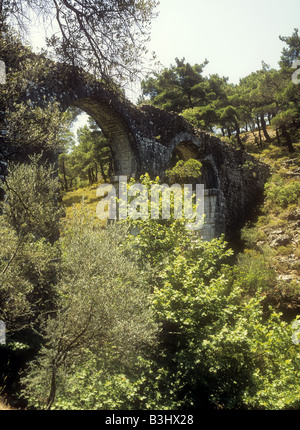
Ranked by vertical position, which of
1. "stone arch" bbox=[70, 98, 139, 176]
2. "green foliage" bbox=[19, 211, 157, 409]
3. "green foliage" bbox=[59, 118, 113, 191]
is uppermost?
"green foliage" bbox=[59, 118, 113, 191]

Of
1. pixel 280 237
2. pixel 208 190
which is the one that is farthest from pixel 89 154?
pixel 280 237

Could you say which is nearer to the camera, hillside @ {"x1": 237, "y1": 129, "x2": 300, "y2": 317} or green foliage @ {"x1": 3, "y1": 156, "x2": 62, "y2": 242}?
green foliage @ {"x1": 3, "y1": 156, "x2": 62, "y2": 242}

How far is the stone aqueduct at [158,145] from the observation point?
6.77 metres

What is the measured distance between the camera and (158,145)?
34.6ft

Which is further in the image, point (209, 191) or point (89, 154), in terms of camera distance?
point (89, 154)

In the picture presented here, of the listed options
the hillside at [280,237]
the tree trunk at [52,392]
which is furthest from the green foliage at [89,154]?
the tree trunk at [52,392]

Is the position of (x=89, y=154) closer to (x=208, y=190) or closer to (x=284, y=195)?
(x=208, y=190)

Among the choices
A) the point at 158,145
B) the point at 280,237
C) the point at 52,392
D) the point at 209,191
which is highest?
the point at 158,145

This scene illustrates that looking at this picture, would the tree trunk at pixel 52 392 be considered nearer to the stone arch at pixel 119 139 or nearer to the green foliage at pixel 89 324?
the green foliage at pixel 89 324

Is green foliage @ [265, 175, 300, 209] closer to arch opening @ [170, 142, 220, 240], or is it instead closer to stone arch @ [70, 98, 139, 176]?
arch opening @ [170, 142, 220, 240]

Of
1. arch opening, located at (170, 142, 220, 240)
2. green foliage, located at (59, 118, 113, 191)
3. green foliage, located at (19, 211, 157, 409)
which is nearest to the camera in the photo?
green foliage, located at (19, 211, 157, 409)

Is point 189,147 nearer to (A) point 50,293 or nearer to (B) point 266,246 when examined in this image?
(B) point 266,246

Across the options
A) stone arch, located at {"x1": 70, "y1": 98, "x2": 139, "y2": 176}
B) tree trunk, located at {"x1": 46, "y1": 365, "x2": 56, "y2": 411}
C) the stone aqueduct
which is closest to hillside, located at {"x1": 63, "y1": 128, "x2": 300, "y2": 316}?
the stone aqueduct

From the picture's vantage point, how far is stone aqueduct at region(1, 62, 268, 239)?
22.2 ft
